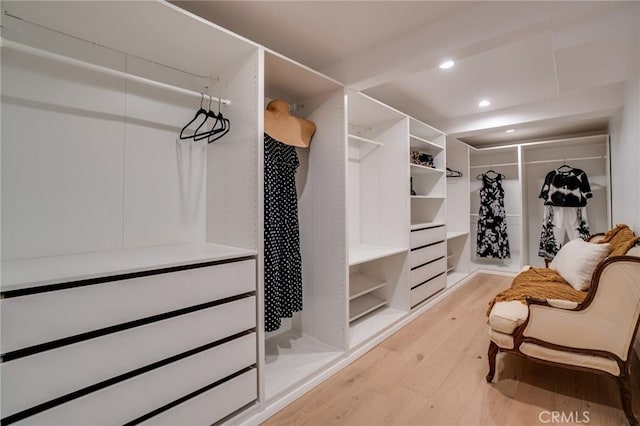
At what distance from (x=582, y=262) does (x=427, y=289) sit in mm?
1396

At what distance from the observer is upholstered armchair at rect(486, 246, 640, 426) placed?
152cm

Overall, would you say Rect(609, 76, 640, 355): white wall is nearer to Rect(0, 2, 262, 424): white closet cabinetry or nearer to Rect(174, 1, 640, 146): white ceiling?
Rect(174, 1, 640, 146): white ceiling

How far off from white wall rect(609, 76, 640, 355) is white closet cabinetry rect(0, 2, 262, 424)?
9.54 feet

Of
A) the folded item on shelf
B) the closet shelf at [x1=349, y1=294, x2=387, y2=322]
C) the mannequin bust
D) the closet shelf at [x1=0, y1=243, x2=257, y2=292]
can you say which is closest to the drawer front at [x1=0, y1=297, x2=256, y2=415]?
the closet shelf at [x1=0, y1=243, x2=257, y2=292]

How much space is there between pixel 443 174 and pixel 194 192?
290 centimetres

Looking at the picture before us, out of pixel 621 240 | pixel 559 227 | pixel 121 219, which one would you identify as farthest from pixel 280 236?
pixel 559 227

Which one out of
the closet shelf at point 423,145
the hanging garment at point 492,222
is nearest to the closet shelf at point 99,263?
the closet shelf at point 423,145

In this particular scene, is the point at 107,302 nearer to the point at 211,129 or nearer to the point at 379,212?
the point at 211,129

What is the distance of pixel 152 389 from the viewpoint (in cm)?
121

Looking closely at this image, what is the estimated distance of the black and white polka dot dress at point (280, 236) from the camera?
1.81 metres

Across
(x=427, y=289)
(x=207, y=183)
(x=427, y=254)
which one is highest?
(x=207, y=183)

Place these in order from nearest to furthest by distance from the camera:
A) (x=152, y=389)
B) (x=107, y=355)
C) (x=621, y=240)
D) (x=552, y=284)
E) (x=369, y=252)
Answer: (x=107, y=355), (x=152, y=389), (x=621, y=240), (x=552, y=284), (x=369, y=252)

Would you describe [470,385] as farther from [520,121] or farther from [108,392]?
[520,121]

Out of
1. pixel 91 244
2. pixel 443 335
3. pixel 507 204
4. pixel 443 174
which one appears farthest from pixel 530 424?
pixel 507 204
